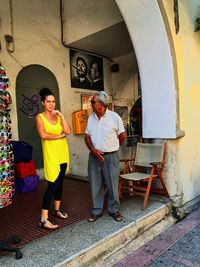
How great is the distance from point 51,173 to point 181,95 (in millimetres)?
2292

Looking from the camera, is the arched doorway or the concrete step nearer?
the concrete step

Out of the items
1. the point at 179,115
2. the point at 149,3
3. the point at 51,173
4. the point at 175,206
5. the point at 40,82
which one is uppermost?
the point at 149,3

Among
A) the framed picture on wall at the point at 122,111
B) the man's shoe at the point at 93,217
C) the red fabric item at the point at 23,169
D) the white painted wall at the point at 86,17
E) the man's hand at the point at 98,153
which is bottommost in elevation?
the man's shoe at the point at 93,217

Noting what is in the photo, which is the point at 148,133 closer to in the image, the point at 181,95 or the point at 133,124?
the point at 181,95

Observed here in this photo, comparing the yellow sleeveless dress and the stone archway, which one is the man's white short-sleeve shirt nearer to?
the yellow sleeveless dress

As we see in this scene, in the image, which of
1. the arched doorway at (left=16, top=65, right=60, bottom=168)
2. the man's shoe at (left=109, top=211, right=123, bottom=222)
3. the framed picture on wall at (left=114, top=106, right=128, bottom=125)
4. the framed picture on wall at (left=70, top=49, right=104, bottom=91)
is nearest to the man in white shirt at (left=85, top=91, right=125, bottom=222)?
the man's shoe at (left=109, top=211, right=123, bottom=222)

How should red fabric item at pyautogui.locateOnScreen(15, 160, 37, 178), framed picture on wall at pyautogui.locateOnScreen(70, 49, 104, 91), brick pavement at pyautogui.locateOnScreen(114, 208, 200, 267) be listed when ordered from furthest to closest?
framed picture on wall at pyautogui.locateOnScreen(70, 49, 104, 91) < red fabric item at pyautogui.locateOnScreen(15, 160, 37, 178) < brick pavement at pyautogui.locateOnScreen(114, 208, 200, 267)

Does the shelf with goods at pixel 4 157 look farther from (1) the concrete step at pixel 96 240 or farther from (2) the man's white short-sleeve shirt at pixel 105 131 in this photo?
(2) the man's white short-sleeve shirt at pixel 105 131

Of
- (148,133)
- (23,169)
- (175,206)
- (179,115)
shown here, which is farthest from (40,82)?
(175,206)

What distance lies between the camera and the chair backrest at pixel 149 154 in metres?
3.94

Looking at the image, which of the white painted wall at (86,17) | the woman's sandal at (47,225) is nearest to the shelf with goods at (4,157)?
the woman's sandal at (47,225)

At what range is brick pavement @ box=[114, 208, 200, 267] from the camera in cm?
272

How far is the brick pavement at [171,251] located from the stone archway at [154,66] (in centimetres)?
135

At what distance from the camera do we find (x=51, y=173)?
9.84 feet
